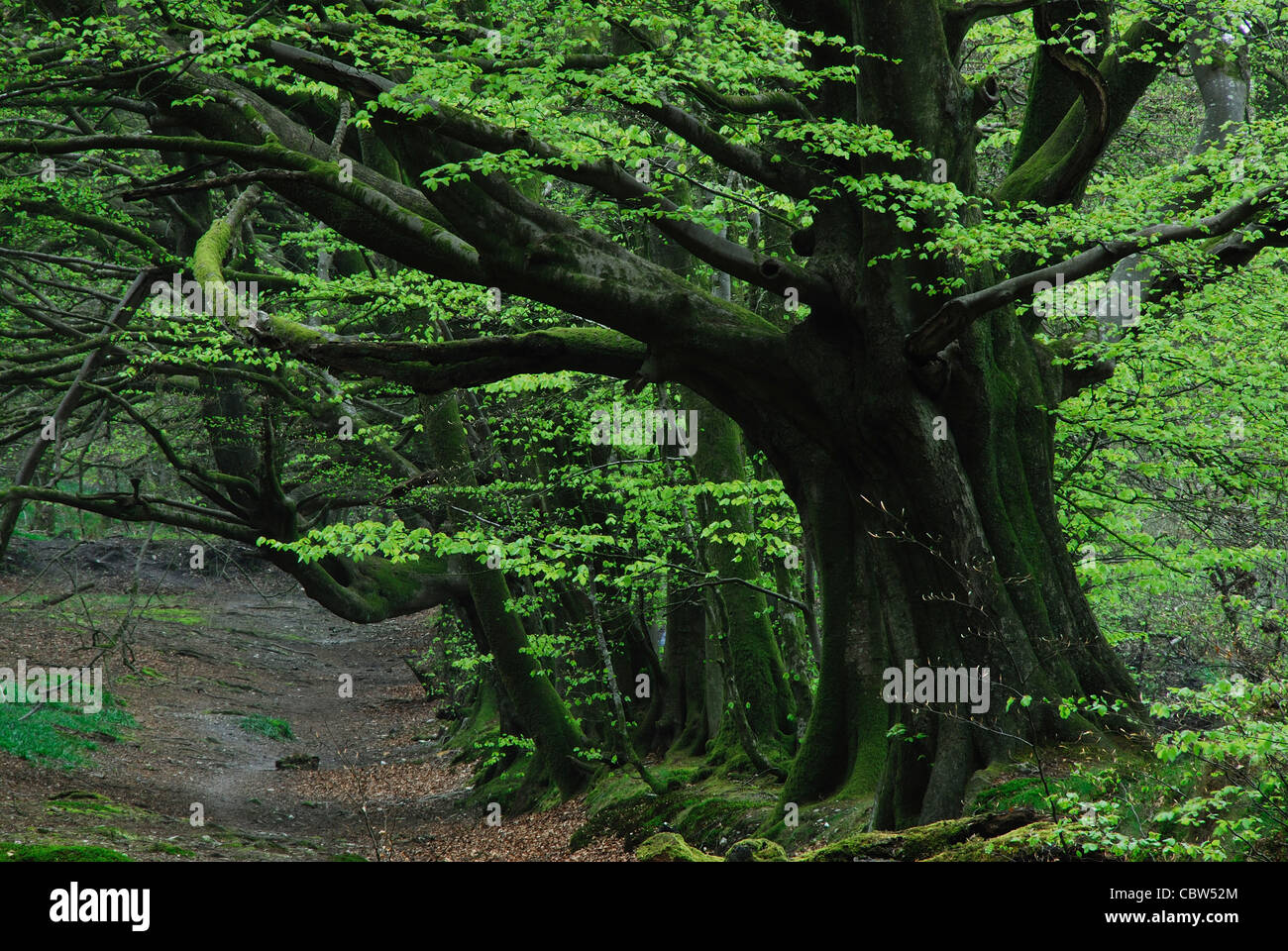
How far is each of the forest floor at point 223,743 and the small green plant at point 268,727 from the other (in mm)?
54

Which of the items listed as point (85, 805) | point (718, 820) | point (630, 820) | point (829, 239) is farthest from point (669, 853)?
point (85, 805)

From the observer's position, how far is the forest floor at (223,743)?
37.7ft

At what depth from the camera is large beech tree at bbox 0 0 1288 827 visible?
6891 mm

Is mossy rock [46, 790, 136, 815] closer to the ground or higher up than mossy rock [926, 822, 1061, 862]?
closer to the ground

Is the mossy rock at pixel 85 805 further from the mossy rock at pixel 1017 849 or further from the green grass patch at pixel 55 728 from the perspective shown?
the mossy rock at pixel 1017 849

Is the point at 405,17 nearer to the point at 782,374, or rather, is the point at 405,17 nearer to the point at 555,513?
the point at 782,374

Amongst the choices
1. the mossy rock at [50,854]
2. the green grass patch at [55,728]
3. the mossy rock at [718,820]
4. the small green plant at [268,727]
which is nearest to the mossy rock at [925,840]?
the mossy rock at [718,820]

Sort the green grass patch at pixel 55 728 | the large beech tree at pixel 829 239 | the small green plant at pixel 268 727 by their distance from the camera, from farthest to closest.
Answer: the small green plant at pixel 268 727 < the green grass patch at pixel 55 728 < the large beech tree at pixel 829 239

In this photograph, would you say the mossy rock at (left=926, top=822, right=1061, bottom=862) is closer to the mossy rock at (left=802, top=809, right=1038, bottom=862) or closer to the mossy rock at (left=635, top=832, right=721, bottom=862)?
the mossy rock at (left=802, top=809, right=1038, bottom=862)

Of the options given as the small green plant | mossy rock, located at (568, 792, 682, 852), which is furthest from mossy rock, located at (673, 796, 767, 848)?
the small green plant

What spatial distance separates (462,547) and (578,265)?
3.10 m

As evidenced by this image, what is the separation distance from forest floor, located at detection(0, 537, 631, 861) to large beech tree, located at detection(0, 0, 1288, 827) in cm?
404
